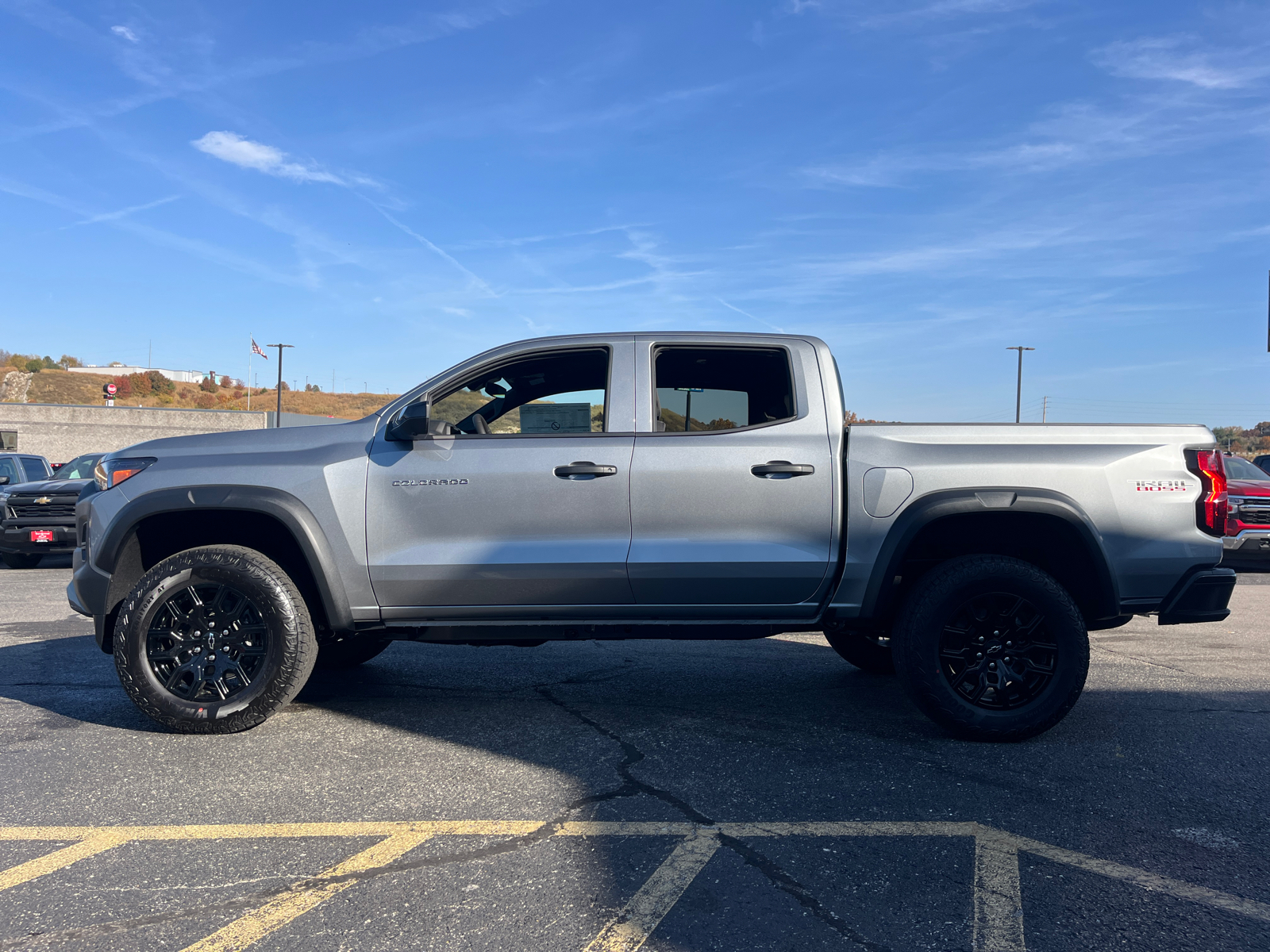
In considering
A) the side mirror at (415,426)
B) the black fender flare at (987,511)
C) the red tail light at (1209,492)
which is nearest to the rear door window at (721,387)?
A: the black fender flare at (987,511)

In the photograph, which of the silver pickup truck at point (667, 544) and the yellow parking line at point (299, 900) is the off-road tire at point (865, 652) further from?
the yellow parking line at point (299, 900)

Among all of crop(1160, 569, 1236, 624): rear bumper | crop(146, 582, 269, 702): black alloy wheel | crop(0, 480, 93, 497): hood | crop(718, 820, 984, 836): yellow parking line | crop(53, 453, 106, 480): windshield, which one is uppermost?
crop(53, 453, 106, 480): windshield

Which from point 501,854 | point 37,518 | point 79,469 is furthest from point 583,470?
point 79,469

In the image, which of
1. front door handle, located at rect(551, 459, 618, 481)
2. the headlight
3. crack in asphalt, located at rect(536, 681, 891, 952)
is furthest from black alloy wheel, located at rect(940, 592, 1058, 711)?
the headlight

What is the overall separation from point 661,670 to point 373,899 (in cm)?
356

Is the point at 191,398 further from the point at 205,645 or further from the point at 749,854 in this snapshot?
the point at 749,854

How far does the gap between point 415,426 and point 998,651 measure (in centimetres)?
307

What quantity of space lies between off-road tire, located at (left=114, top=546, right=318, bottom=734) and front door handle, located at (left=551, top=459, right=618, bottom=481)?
1.45 meters

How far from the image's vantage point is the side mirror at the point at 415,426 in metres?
4.58

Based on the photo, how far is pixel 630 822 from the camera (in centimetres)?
345

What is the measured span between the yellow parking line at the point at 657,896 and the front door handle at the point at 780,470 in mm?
1818

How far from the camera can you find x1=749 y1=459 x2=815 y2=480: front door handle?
459cm

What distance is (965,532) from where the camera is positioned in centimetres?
475

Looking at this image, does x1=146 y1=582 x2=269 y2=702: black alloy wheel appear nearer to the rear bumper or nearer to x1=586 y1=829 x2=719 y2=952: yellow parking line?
x1=586 y1=829 x2=719 y2=952: yellow parking line
